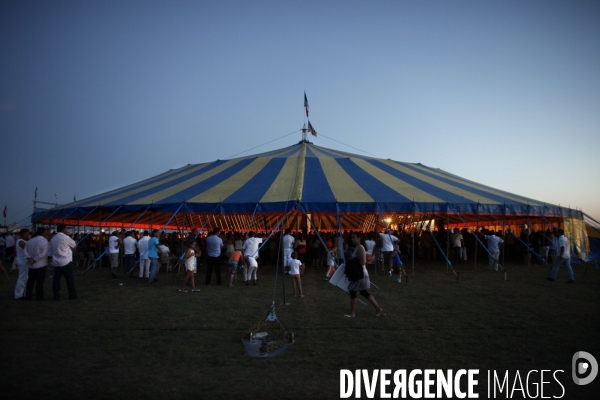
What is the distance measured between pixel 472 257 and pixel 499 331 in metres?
12.2

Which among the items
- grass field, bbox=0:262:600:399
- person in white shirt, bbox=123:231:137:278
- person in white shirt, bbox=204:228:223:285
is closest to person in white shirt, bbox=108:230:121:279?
person in white shirt, bbox=123:231:137:278

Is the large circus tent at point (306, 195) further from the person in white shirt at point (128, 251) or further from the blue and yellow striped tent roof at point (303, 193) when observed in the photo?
the person in white shirt at point (128, 251)

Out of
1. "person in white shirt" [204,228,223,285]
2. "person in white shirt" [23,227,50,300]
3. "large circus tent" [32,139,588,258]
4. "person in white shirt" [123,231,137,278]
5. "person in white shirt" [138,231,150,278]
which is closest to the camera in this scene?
"person in white shirt" [23,227,50,300]

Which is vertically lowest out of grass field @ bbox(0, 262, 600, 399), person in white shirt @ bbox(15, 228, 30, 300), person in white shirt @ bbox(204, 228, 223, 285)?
grass field @ bbox(0, 262, 600, 399)

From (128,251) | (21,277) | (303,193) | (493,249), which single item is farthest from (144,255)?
(493,249)

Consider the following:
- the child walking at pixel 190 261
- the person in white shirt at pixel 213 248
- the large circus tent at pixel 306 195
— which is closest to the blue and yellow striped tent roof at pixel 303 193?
the large circus tent at pixel 306 195

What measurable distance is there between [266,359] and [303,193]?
269 inches

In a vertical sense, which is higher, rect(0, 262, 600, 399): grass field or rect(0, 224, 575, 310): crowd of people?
rect(0, 224, 575, 310): crowd of people

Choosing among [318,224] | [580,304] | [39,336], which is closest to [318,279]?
[580,304]

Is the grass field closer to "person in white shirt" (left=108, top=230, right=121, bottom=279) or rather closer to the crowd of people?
the crowd of people

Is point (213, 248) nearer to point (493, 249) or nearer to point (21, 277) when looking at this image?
point (21, 277)

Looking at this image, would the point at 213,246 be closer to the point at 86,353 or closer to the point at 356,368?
the point at 86,353

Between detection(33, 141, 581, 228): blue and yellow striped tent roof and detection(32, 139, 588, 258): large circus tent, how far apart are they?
2 centimetres

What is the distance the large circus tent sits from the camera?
10.3m
